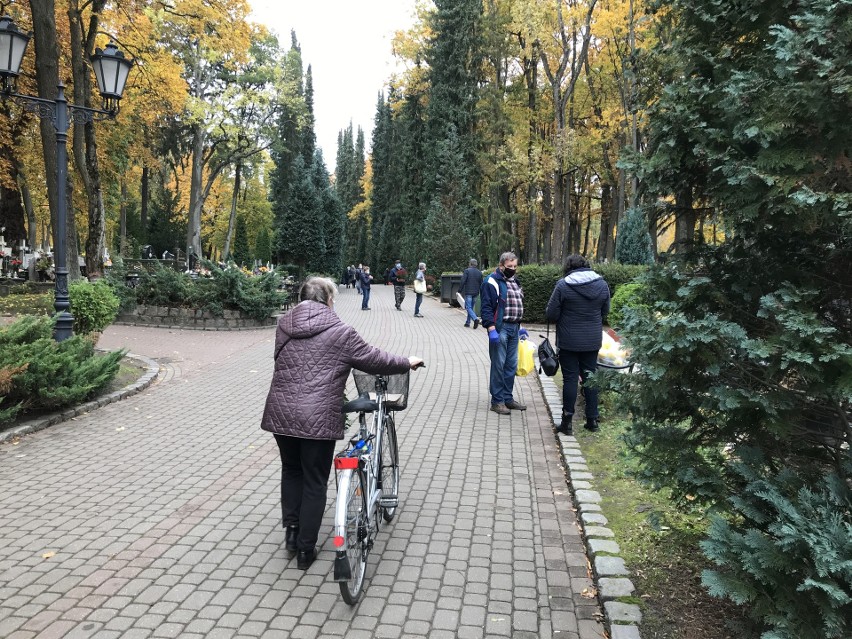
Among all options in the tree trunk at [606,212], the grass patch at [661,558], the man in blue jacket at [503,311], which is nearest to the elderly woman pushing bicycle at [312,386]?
the grass patch at [661,558]

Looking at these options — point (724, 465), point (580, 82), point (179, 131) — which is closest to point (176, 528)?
point (724, 465)

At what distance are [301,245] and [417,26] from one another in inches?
642

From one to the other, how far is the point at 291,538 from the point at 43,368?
465 centimetres

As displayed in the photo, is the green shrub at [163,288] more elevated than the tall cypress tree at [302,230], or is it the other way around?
the tall cypress tree at [302,230]

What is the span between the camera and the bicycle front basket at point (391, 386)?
430 centimetres

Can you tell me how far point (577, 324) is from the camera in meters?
6.90

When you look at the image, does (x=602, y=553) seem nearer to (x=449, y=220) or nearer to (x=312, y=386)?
(x=312, y=386)

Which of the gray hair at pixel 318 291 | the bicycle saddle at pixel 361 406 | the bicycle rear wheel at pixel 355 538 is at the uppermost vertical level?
the gray hair at pixel 318 291

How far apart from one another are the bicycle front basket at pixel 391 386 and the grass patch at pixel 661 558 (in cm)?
141

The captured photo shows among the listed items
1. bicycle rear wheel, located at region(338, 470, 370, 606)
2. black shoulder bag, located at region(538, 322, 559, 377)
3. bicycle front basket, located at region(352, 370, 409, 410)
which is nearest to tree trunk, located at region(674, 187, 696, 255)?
bicycle front basket, located at region(352, 370, 409, 410)

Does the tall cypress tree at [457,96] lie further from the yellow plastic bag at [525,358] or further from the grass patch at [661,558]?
the grass patch at [661,558]

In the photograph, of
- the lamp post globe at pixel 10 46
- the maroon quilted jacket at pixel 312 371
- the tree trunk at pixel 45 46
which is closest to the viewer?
the maroon quilted jacket at pixel 312 371

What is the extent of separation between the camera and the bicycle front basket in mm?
4305

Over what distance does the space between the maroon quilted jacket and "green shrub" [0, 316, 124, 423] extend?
4.50m
